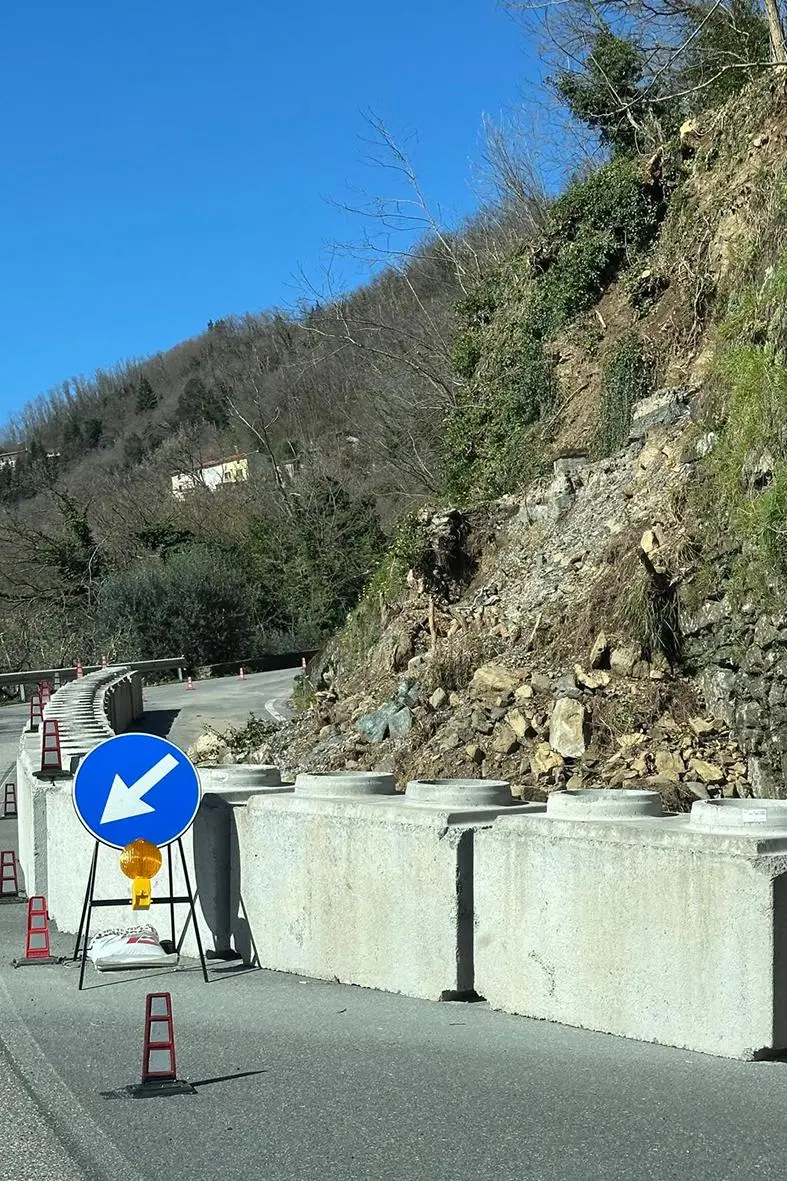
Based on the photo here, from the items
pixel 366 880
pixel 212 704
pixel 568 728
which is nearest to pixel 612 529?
pixel 568 728

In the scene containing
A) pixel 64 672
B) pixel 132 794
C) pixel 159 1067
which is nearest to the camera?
pixel 159 1067

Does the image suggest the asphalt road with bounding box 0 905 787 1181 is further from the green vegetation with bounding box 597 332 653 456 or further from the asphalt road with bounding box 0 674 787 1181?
the green vegetation with bounding box 597 332 653 456

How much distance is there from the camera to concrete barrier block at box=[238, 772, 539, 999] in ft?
21.4

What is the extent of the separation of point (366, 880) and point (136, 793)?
1.30 m

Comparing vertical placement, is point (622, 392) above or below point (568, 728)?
above

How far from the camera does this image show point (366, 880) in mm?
6902

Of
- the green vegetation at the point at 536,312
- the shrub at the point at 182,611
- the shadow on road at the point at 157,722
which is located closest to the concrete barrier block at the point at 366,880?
the green vegetation at the point at 536,312

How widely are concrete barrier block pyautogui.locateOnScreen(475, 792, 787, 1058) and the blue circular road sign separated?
1.71 meters

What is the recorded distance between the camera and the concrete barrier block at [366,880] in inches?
257

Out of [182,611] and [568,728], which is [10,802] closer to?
[568,728]

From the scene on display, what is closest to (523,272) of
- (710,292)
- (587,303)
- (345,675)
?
(587,303)

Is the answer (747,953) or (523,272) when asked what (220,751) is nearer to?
(523,272)

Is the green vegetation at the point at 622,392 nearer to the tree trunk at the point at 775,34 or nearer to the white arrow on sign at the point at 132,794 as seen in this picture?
the tree trunk at the point at 775,34

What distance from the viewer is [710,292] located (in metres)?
20.4
